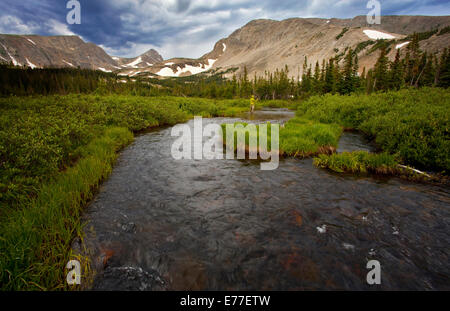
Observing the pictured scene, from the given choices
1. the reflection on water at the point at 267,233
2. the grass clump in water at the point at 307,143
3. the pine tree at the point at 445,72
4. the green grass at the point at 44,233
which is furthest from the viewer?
the pine tree at the point at 445,72

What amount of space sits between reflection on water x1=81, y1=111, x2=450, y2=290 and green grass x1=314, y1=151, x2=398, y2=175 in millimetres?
886

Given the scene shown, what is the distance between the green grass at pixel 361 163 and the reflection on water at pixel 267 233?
0.89 meters

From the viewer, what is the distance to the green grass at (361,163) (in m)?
10.0

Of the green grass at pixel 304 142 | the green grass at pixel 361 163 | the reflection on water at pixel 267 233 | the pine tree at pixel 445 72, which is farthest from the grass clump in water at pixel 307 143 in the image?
the pine tree at pixel 445 72

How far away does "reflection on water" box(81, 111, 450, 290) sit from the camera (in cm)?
456

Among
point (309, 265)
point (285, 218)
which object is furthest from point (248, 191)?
point (309, 265)

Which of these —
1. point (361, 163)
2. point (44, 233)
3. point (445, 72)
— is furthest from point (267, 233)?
point (445, 72)

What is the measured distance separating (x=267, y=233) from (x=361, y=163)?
7.93 meters

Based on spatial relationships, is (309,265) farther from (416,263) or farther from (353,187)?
(353,187)

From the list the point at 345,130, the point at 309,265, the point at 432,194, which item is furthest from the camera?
the point at 345,130

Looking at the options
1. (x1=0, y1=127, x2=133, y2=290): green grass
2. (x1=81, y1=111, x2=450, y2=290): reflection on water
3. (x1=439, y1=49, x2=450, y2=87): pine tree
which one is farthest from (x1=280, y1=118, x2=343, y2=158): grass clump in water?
(x1=439, y1=49, x2=450, y2=87): pine tree

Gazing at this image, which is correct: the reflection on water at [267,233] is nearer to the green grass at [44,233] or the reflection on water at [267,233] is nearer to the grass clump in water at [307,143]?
the green grass at [44,233]

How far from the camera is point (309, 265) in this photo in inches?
191
